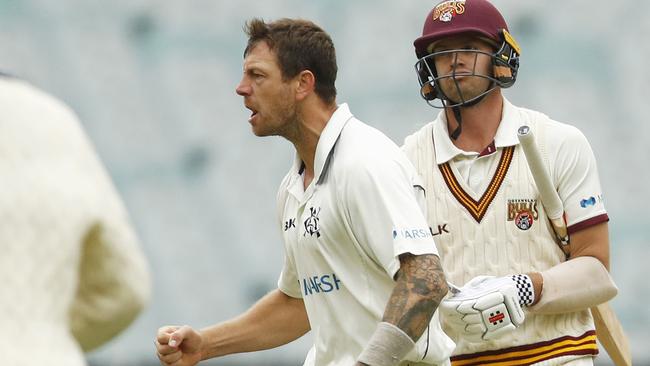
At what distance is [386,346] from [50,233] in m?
1.89

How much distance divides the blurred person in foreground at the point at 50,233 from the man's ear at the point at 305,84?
2.32 m

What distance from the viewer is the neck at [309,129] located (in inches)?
211

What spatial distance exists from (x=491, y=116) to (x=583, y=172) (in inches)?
15.5

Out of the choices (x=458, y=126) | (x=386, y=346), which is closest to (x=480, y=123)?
(x=458, y=126)

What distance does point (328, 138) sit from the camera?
17.1ft

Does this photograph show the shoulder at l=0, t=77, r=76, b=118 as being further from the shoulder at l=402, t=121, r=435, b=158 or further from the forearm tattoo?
the shoulder at l=402, t=121, r=435, b=158

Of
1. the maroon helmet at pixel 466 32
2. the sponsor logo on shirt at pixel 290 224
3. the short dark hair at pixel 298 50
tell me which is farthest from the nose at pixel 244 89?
the maroon helmet at pixel 466 32

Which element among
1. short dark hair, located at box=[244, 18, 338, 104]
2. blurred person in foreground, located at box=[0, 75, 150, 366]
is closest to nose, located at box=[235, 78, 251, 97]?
short dark hair, located at box=[244, 18, 338, 104]

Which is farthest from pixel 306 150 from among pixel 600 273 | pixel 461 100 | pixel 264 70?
pixel 600 273

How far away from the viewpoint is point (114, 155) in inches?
472

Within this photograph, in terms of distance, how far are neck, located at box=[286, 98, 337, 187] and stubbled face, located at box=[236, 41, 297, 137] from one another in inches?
Answer: 1.1

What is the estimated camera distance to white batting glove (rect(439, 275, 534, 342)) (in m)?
5.44

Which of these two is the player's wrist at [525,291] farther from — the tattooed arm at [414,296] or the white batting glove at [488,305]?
the tattooed arm at [414,296]

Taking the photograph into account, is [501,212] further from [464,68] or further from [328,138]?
[328,138]
